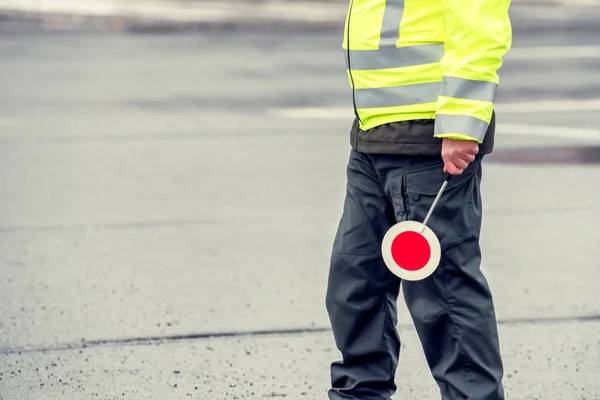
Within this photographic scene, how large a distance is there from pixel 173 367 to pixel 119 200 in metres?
2.71

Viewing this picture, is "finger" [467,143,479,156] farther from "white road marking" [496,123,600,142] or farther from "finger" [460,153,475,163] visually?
"white road marking" [496,123,600,142]

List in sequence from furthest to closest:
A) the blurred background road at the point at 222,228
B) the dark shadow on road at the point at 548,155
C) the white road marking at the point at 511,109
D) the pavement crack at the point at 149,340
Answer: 1. the white road marking at the point at 511,109
2. the dark shadow on road at the point at 548,155
3. the pavement crack at the point at 149,340
4. the blurred background road at the point at 222,228

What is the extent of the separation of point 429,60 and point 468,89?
168mm

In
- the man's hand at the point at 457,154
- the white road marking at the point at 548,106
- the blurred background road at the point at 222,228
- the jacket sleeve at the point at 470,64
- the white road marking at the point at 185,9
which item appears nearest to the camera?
the jacket sleeve at the point at 470,64

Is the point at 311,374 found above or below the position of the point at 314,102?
above

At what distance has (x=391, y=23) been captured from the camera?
3.18 meters

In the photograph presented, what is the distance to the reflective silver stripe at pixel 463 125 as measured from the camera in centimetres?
308

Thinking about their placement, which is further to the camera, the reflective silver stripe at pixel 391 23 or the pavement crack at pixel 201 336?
the pavement crack at pixel 201 336

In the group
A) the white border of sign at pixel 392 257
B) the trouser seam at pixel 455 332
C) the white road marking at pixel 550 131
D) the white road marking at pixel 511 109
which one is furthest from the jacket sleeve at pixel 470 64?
the white road marking at pixel 511 109

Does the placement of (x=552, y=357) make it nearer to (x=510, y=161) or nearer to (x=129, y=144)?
(x=510, y=161)

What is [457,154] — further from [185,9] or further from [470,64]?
[185,9]

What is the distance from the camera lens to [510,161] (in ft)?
25.4

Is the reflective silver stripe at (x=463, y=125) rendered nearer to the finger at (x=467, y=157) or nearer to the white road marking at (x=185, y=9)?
the finger at (x=467, y=157)

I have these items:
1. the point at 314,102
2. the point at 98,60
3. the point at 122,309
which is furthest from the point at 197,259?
A: the point at 98,60
